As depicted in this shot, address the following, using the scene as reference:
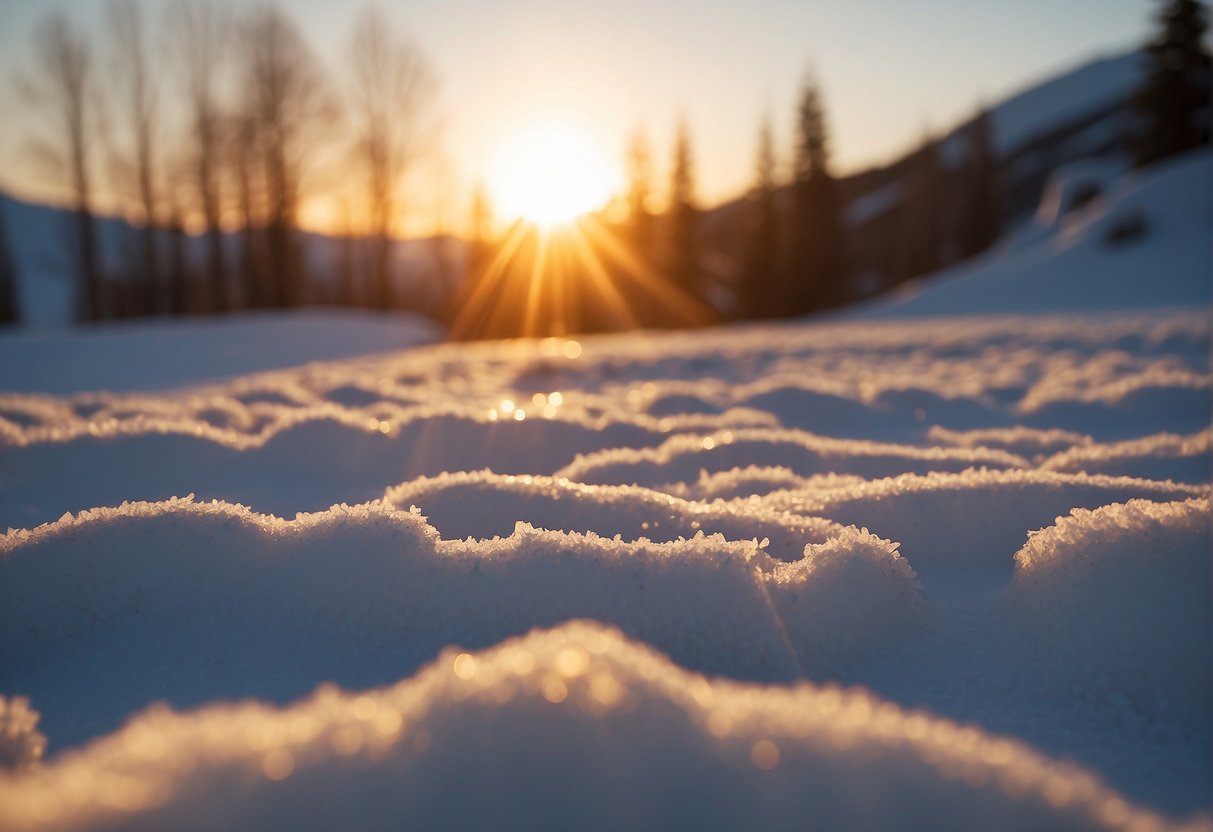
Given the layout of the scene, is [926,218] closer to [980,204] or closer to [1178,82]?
[980,204]

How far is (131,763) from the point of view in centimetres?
66

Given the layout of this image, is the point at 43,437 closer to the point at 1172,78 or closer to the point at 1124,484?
the point at 1124,484

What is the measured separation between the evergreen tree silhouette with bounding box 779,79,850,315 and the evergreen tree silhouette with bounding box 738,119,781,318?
69 centimetres

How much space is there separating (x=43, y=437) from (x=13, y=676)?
1.19 meters

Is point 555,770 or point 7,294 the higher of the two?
point 7,294

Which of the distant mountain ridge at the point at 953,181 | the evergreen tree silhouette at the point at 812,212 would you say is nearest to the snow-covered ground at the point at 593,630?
the evergreen tree silhouette at the point at 812,212

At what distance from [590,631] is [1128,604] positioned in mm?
837

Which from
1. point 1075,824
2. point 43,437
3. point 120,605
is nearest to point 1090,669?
point 1075,824

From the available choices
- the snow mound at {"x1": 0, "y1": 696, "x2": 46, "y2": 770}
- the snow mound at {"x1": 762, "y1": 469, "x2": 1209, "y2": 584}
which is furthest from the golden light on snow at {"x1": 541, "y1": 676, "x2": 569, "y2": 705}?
the snow mound at {"x1": 762, "y1": 469, "x2": 1209, "y2": 584}

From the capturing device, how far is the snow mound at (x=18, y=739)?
86 centimetres

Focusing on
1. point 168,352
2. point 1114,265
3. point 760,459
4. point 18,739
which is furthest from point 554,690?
point 1114,265

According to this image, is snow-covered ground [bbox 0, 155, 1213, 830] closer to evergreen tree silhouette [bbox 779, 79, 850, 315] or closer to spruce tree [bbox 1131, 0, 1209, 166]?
spruce tree [bbox 1131, 0, 1209, 166]

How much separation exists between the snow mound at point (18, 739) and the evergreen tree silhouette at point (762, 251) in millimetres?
27755

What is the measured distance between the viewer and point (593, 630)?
0.89 meters
